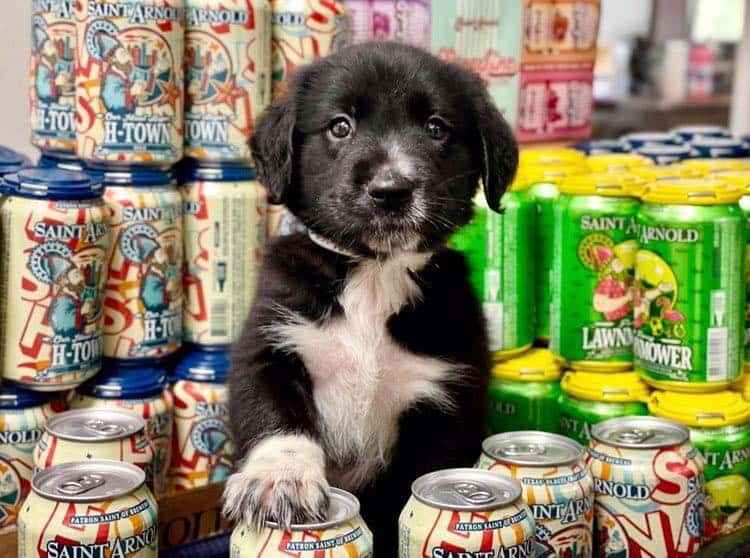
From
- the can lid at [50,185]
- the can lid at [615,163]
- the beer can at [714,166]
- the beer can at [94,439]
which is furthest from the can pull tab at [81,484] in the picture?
the beer can at [714,166]

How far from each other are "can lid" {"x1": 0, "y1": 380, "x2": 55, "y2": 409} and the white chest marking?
57 centimetres

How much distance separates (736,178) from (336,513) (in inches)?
48.3

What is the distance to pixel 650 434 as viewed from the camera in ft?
5.72

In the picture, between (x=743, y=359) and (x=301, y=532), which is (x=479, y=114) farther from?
(x=301, y=532)

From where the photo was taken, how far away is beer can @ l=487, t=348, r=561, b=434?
217 cm

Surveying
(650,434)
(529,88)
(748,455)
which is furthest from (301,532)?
(529,88)

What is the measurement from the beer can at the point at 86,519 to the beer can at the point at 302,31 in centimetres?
108

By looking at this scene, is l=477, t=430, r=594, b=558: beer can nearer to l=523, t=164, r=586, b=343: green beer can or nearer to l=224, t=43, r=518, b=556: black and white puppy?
l=224, t=43, r=518, b=556: black and white puppy

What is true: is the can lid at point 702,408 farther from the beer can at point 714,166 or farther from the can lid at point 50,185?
the can lid at point 50,185

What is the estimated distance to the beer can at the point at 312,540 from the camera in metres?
1.34

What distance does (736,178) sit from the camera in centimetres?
214

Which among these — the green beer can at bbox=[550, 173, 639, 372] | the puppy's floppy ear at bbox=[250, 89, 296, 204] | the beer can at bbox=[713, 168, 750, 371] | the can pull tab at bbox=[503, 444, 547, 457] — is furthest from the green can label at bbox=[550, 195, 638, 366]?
the puppy's floppy ear at bbox=[250, 89, 296, 204]

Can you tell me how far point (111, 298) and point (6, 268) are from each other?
0.83 feet

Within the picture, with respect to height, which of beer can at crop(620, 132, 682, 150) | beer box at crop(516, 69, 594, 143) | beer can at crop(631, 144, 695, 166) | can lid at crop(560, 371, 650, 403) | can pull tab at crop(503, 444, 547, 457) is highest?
beer box at crop(516, 69, 594, 143)
